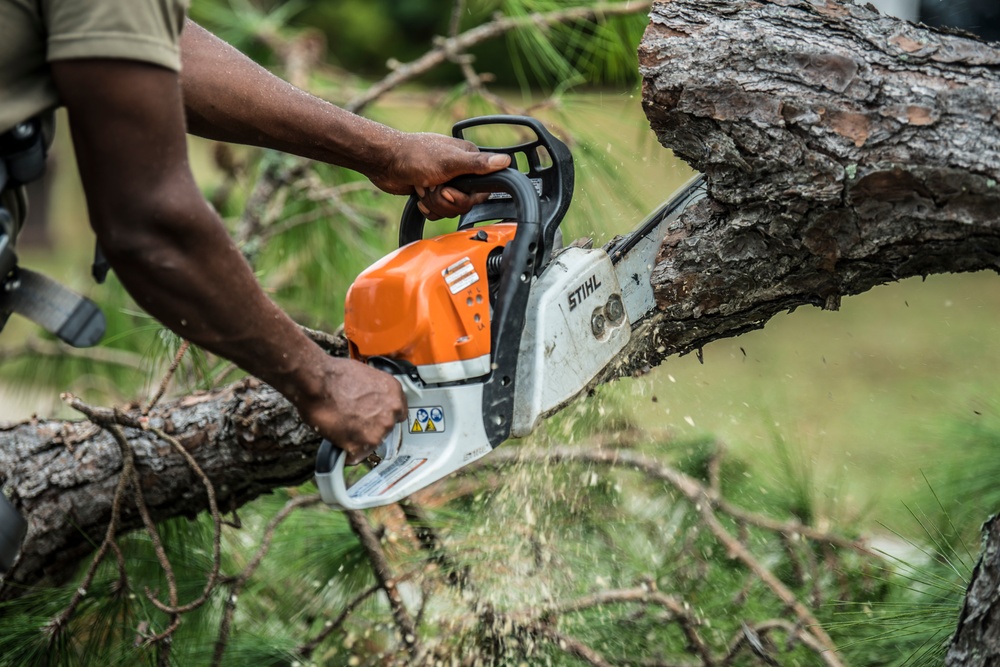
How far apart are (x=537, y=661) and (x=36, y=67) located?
1.19 m

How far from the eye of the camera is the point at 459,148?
1.26m

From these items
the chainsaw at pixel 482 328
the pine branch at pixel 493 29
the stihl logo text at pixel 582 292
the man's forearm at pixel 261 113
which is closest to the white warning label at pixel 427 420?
the chainsaw at pixel 482 328

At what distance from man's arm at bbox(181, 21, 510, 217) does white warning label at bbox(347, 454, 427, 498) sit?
376mm

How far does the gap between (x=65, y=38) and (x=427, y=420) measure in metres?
0.61

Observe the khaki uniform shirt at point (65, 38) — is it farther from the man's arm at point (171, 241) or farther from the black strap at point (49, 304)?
the black strap at point (49, 304)

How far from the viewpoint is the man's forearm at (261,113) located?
1224 mm

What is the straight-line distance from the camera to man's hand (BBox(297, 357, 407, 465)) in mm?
1068

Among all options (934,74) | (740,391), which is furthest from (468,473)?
(740,391)

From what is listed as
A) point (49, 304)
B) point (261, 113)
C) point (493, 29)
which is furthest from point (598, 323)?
point (493, 29)

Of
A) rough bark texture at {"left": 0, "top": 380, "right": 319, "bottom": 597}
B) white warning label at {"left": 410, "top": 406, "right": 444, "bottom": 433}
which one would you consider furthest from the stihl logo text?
rough bark texture at {"left": 0, "top": 380, "right": 319, "bottom": 597}

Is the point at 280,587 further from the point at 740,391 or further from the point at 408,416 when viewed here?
the point at 740,391

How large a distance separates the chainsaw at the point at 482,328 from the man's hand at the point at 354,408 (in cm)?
3

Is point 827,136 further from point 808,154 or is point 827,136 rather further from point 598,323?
point 598,323

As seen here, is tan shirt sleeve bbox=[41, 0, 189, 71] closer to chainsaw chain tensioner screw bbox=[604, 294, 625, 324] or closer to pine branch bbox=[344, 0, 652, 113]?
chainsaw chain tensioner screw bbox=[604, 294, 625, 324]
